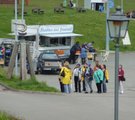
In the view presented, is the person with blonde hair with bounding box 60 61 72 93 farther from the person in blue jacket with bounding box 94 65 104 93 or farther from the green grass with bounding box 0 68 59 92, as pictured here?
the person in blue jacket with bounding box 94 65 104 93

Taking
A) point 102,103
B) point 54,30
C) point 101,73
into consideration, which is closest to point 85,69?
point 101,73

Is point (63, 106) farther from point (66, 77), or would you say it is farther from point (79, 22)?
point (79, 22)

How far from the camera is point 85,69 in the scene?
2662 cm

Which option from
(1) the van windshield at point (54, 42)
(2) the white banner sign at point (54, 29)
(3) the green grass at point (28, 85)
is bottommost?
(3) the green grass at point (28, 85)

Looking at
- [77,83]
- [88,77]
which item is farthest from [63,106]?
[77,83]

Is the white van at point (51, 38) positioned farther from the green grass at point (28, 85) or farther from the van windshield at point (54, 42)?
the green grass at point (28, 85)

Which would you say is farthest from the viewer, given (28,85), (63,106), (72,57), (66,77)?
(72,57)

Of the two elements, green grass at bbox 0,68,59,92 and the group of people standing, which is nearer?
green grass at bbox 0,68,59,92

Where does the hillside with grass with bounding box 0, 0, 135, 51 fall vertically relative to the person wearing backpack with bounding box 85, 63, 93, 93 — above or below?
above

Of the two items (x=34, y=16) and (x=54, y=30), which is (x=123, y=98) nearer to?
(x=54, y=30)

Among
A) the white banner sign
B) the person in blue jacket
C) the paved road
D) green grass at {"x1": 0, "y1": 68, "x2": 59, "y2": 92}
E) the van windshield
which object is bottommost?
the paved road

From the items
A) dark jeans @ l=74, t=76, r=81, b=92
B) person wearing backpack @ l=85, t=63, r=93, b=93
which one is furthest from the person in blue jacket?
dark jeans @ l=74, t=76, r=81, b=92

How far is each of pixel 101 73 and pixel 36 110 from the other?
777cm

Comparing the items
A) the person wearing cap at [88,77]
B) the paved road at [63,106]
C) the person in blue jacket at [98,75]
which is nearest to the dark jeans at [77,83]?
the person wearing cap at [88,77]
